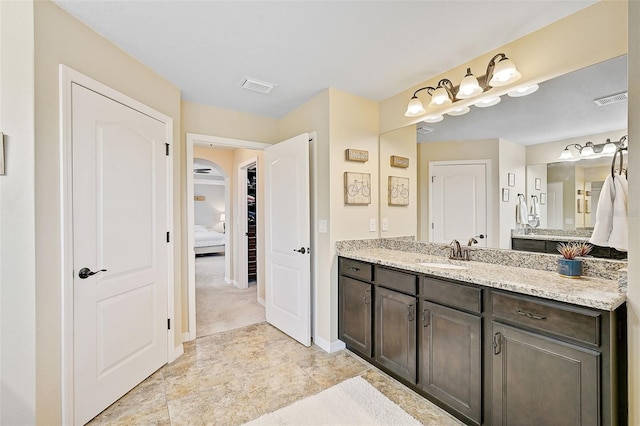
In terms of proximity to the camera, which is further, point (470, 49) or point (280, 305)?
point (280, 305)

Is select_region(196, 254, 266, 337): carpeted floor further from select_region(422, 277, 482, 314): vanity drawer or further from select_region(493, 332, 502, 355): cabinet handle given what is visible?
select_region(493, 332, 502, 355): cabinet handle

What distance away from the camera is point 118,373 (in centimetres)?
198

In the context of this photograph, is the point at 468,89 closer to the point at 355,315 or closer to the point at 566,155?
the point at 566,155

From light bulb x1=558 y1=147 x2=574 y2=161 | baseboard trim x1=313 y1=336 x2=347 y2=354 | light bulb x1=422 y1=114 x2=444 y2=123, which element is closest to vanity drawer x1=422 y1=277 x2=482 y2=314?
light bulb x1=558 y1=147 x2=574 y2=161

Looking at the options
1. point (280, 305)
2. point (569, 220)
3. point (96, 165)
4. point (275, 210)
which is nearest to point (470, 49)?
point (569, 220)

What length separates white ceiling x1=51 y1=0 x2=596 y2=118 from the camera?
1597mm

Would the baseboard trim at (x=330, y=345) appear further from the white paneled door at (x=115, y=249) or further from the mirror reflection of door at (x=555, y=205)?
the mirror reflection of door at (x=555, y=205)

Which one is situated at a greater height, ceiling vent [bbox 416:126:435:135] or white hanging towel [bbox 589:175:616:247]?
ceiling vent [bbox 416:126:435:135]

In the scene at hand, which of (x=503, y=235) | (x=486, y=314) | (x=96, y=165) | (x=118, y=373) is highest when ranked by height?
(x=96, y=165)

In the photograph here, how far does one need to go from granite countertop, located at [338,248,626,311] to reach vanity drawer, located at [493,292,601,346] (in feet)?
0.14

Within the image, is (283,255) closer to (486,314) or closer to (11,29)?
(486,314)

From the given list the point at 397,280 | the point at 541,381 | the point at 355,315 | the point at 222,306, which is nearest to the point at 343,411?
the point at 355,315

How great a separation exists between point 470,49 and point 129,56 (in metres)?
2.54

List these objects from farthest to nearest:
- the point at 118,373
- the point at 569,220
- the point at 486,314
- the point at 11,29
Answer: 1. the point at 118,373
2. the point at 569,220
3. the point at 486,314
4. the point at 11,29
